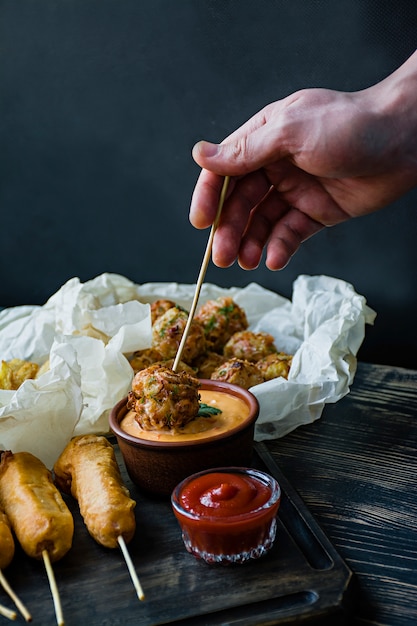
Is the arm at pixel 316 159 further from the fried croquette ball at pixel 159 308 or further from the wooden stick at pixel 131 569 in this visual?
the wooden stick at pixel 131 569

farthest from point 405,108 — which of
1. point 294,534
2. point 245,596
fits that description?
point 245,596

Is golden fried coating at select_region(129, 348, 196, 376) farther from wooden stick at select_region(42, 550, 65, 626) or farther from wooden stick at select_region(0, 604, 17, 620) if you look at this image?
wooden stick at select_region(0, 604, 17, 620)

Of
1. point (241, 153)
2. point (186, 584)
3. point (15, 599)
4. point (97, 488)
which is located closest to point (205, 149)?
point (241, 153)

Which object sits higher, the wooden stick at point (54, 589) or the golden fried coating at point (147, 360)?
the golden fried coating at point (147, 360)

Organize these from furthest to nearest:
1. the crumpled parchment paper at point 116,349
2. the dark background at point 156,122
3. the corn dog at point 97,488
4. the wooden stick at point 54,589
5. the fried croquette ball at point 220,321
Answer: the dark background at point 156,122 < the fried croquette ball at point 220,321 < the crumpled parchment paper at point 116,349 < the corn dog at point 97,488 < the wooden stick at point 54,589

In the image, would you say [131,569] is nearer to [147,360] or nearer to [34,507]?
[34,507]

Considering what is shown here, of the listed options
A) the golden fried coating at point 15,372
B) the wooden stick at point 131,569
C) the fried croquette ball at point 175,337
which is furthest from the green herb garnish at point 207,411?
the golden fried coating at point 15,372

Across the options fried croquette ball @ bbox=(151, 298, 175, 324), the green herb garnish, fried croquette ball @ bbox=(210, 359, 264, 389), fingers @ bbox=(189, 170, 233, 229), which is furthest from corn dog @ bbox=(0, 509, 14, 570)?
fried croquette ball @ bbox=(151, 298, 175, 324)
